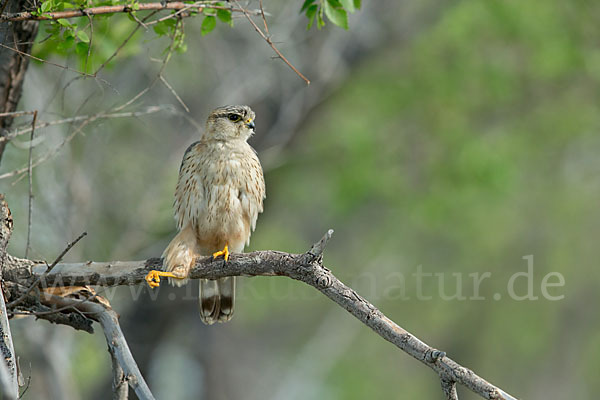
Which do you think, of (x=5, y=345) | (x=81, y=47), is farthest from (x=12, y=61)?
(x=5, y=345)

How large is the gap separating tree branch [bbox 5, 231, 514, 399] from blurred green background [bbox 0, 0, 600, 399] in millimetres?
2411

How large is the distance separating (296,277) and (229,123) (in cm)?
180

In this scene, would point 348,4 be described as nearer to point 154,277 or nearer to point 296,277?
point 296,277

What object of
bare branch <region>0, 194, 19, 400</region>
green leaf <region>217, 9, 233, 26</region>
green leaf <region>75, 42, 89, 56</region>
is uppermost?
green leaf <region>217, 9, 233, 26</region>

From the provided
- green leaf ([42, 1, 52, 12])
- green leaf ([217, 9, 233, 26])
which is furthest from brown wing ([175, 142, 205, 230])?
green leaf ([42, 1, 52, 12])

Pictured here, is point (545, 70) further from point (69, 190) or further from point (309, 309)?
point (309, 309)

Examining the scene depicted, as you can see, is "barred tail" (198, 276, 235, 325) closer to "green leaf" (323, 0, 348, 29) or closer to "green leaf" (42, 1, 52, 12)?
"green leaf" (323, 0, 348, 29)

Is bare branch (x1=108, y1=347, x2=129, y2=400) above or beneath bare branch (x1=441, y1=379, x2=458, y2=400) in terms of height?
beneath

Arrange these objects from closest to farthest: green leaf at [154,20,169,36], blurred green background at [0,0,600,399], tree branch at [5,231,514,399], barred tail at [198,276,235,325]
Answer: tree branch at [5,231,514,399]
green leaf at [154,20,169,36]
barred tail at [198,276,235,325]
blurred green background at [0,0,600,399]

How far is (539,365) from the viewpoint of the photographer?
17594mm

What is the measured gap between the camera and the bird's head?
495 centimetres

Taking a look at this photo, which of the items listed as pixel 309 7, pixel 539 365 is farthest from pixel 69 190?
pixel 539 365

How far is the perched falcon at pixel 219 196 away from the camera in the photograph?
470 centimetres

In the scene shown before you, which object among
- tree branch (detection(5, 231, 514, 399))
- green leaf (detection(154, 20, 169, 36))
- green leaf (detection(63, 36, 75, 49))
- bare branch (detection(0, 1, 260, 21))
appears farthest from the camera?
green leaf (detection(154, 20, 169, 36))
